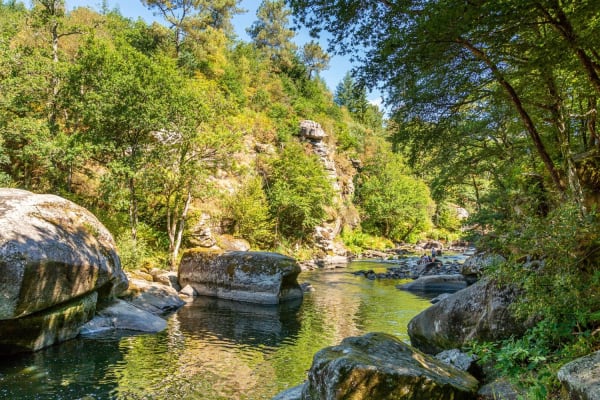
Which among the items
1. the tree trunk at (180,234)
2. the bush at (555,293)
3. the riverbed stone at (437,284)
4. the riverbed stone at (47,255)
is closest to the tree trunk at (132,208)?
the tree trunk at (180,234)

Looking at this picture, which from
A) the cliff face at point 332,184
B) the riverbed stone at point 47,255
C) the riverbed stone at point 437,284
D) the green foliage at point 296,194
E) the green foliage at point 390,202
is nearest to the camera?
the riverbed stone at point 47,255

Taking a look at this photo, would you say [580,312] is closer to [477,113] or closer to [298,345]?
[298,345]

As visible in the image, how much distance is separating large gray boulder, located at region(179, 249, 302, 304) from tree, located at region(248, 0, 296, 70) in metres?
49.7

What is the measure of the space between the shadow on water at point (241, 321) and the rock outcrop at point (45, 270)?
134 inches

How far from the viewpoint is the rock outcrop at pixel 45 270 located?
31.0 ft

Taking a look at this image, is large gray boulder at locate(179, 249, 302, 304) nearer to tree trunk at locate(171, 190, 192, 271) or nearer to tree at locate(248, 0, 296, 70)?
tree trunk at locate(171, 190, 192, 271)

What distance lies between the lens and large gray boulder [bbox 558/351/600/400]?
351 centimetres

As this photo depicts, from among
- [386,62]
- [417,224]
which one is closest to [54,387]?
[386,62]

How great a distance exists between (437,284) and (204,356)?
623 inches

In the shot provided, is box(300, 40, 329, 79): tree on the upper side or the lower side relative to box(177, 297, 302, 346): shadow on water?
upper

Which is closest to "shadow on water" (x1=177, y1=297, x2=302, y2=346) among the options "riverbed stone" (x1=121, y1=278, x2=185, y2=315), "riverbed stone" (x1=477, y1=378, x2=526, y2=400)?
"riverbed stone" (x1=121, y1=278, x2=185, y2=315)

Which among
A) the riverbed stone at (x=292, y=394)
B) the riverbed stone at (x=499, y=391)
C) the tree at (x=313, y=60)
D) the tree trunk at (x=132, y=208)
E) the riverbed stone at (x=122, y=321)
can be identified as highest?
the tree at (x=313, y=60)

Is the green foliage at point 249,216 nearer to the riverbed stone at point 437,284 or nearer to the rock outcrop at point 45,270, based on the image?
the riverbed stone at point 437,284

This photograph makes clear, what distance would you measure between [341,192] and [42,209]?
41705 millimetres
